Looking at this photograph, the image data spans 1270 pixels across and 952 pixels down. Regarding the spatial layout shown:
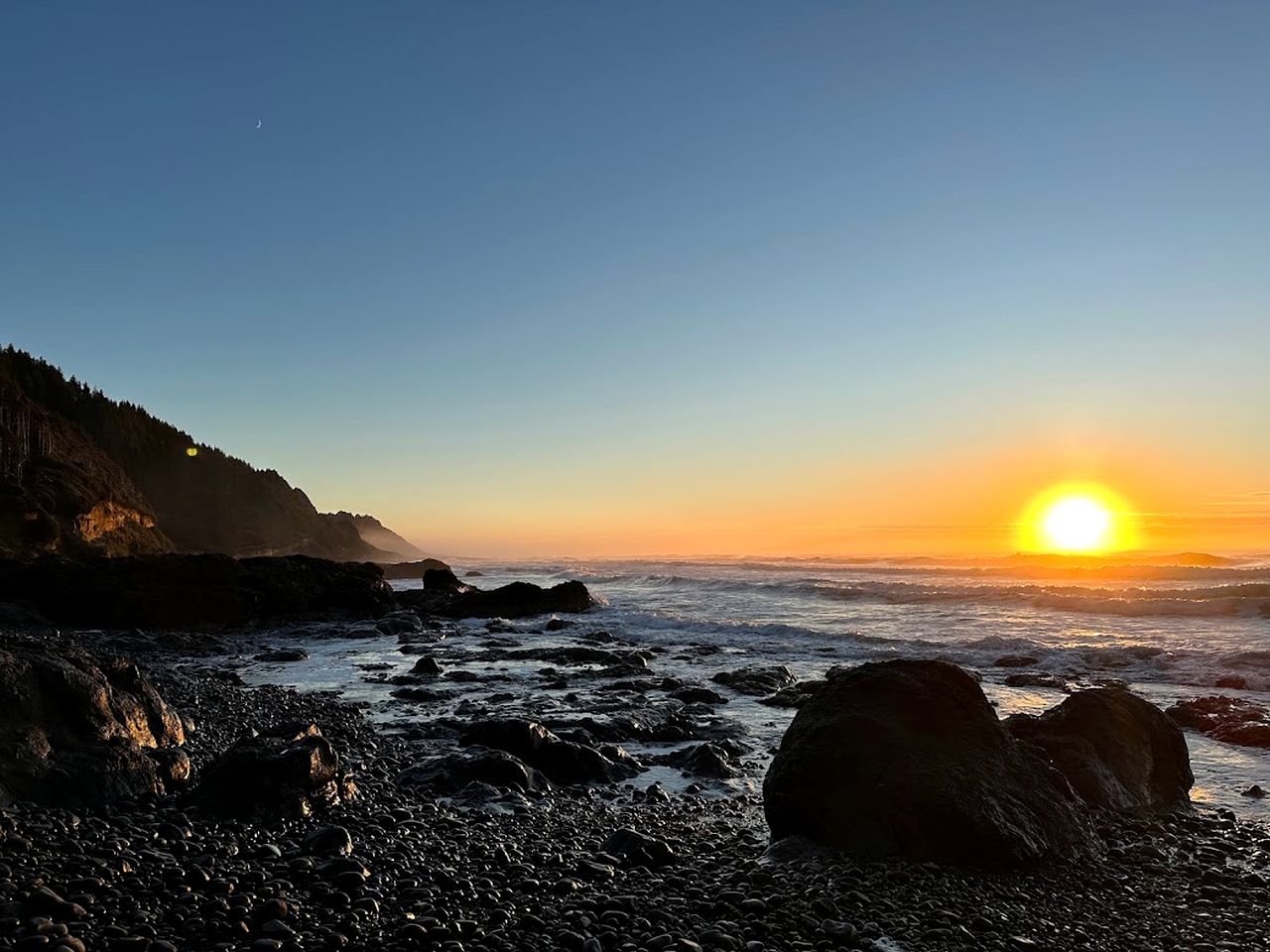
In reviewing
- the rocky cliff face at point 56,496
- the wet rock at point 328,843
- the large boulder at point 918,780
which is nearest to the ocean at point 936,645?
the large boulder at point 918,780

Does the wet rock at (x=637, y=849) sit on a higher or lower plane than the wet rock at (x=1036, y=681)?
higher

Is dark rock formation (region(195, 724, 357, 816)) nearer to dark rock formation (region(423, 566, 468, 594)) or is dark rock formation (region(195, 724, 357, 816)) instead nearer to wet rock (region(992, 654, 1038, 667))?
wet rock (region(992, 654, 1038, 667))

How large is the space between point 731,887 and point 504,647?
18.1 metres

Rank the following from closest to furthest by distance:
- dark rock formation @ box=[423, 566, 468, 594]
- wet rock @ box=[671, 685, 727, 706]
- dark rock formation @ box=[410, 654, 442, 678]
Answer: wet rock @ box=[671, 685, 727, 706], dark rock formation @ box=[410, 654, 442, 678], dark rock formation @ box=[423, 566, 468, 594]

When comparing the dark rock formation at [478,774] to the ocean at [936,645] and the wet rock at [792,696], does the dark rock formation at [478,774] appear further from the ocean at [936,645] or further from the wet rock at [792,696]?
the wet rock at [792,696]

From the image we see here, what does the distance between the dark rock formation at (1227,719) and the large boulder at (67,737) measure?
13841 millimetres

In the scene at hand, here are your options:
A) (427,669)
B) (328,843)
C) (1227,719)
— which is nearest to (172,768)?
(328,843)

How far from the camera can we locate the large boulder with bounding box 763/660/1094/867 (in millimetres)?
6375

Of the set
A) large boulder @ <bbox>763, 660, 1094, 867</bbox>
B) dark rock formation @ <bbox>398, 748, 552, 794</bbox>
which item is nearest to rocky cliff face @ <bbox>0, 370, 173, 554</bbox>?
dark rock formation @ <bbox>398, 748, 552, 794</bbox>

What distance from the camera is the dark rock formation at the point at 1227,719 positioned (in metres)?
11.0

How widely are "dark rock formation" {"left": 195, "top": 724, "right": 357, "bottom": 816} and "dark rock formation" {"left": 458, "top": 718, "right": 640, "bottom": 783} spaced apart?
225cm

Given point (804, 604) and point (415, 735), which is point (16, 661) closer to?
point (415, 735)

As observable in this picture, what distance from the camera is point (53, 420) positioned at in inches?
2239

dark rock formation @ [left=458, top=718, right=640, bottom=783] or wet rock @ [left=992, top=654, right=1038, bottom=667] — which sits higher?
dark rock formation @ [left=458, top=718, right=640, bottom=783]
